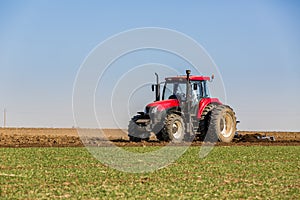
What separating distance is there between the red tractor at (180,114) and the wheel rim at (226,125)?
27.6 inches

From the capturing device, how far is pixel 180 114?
1166 inches

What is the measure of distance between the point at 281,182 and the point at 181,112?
1472cm

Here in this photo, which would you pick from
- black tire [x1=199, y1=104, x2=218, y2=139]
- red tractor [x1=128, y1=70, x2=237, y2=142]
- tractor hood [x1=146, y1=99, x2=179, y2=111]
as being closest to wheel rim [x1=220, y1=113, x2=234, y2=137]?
red tractor [x1=128, y1=70, x2=237, y2=142]

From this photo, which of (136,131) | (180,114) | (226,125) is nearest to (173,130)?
(180,114)

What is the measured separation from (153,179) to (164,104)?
45.6ft

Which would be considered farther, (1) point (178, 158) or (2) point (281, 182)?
(1) point (178, 158)

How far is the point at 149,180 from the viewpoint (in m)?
15.1

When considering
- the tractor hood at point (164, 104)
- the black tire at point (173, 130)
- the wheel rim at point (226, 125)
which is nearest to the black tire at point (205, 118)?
the black tire at point (173, 130)

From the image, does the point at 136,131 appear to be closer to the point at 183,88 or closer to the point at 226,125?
the point at 183,88

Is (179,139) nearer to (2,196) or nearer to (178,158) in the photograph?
(178,158)

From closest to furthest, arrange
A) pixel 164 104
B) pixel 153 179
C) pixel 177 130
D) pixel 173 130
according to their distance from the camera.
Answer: pixel 153 179, pixel 164 104, pixel 173 130, pixel 177 130

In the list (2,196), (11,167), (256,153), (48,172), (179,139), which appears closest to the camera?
(2,196)

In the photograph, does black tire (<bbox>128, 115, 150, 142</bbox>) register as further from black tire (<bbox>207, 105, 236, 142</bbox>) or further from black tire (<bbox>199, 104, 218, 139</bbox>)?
black tire (<bbox>207, 105, 236, 142</bbox>)

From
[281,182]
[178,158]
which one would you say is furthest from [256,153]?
[281,182]
